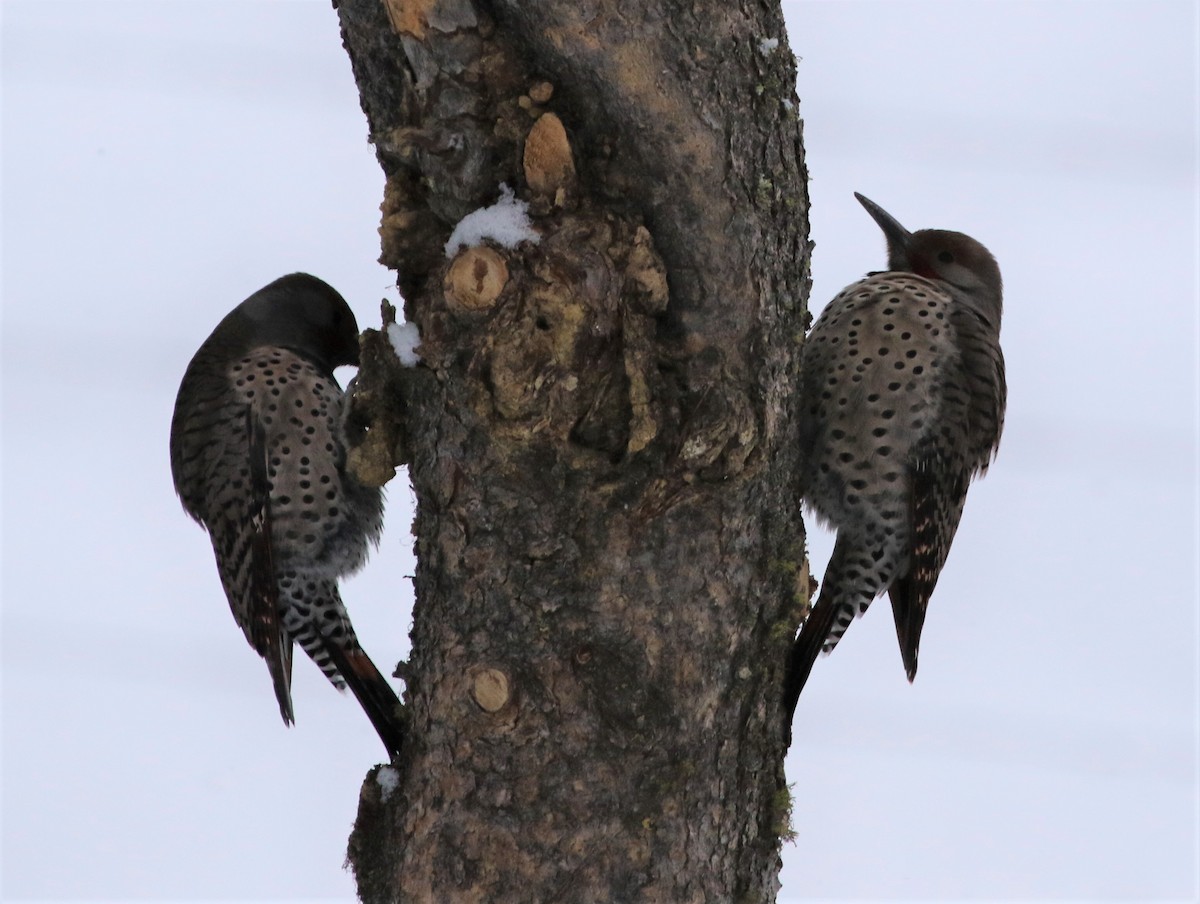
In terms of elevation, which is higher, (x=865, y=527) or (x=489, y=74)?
(x=489, y=74)

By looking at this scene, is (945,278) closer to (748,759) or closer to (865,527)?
(865,527)

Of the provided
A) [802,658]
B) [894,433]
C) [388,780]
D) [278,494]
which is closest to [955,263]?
[894,433]

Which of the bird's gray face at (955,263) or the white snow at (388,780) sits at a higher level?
the bird's gray face at (955,263)

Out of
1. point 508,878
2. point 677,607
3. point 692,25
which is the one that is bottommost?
point 508,878

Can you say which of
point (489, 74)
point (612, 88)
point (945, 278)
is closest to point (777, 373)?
point (612, 88)

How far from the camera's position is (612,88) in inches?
91.9

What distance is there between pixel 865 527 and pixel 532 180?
153 centimetres

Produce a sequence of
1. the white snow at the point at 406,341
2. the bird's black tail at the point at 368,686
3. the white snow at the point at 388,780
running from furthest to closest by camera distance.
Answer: the bird's black tail at the point at 368,686 → the white snow at the point at 388,780 → the white snow at the point at 406,341

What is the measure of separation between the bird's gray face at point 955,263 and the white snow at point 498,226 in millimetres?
1970

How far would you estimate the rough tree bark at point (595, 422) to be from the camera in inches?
92.0

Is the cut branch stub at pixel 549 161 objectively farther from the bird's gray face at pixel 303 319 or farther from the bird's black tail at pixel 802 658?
the bird's gray face at pixel 303 319

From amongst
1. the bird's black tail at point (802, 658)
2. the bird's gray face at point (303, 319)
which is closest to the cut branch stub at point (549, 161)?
the bird's black tail at point (802, 658)

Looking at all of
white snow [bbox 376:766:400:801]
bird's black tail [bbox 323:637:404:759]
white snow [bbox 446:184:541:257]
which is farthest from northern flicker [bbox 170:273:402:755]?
white snow [bbox 446:184:541:257]

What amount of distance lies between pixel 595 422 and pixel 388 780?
0.90m
